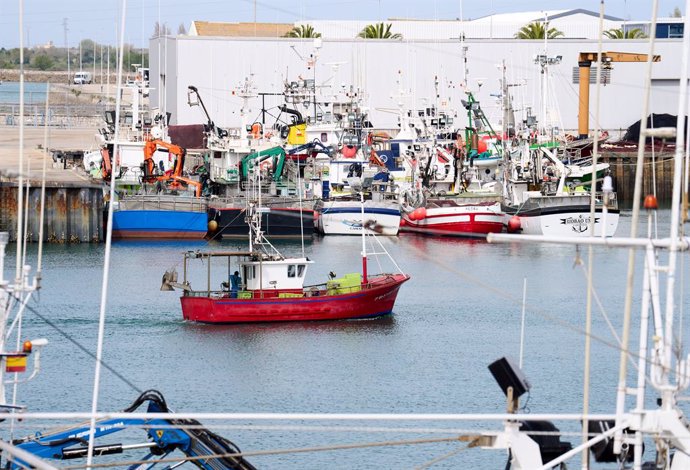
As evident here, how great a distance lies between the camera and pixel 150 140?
208 ft

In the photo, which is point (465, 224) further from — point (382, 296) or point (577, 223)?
point (382, 296)

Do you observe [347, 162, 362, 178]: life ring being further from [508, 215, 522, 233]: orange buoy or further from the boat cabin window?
the boat cabin window

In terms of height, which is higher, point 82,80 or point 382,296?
point 82,80

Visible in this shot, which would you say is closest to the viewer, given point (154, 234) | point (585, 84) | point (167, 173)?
point (154, 234)

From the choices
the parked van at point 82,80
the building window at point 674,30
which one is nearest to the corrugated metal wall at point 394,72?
the building window at point 674,30

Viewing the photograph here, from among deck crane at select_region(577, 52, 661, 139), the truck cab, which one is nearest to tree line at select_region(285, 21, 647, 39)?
deck crane at select_region(577, 52, 661, 139)

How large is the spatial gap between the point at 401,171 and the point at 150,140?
1335 centimetres

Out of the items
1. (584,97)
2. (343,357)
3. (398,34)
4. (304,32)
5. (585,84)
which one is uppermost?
(398,34)

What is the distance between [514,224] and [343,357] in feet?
88.7

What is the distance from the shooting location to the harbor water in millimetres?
25125

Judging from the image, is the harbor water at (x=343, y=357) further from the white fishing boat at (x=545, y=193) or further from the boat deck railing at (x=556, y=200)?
the boat deck railing at (x=556, y=200)

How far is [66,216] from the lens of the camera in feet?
184

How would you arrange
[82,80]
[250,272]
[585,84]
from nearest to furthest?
[250,272] → [585,84] → [82,80]

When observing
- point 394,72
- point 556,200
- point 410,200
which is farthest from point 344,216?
point 394,72
